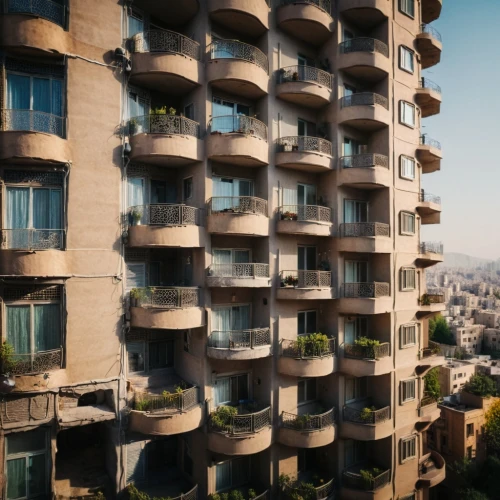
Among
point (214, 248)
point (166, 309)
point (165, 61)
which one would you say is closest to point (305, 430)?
point (166, 309)

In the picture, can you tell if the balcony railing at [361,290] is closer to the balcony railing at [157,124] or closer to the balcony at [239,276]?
the balcony at [239,276]

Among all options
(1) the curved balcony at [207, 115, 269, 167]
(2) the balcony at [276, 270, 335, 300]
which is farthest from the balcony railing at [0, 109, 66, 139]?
(2) the balcony at [276, 270, 335, 300]

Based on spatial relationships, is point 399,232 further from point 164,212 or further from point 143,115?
point 143,115

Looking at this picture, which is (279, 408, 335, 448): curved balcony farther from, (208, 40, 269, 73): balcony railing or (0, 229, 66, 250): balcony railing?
(208, 40, 269, 73): balcony railing

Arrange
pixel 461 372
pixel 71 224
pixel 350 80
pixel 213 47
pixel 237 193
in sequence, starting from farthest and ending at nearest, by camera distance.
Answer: pixel 461 372
pixel 350 80
pixel 237 193
pixel 213 47
pixel 71 224

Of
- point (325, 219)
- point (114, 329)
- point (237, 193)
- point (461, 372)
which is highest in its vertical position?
point (237, 193)

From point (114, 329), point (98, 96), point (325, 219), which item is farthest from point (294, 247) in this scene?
point (98, 96)
